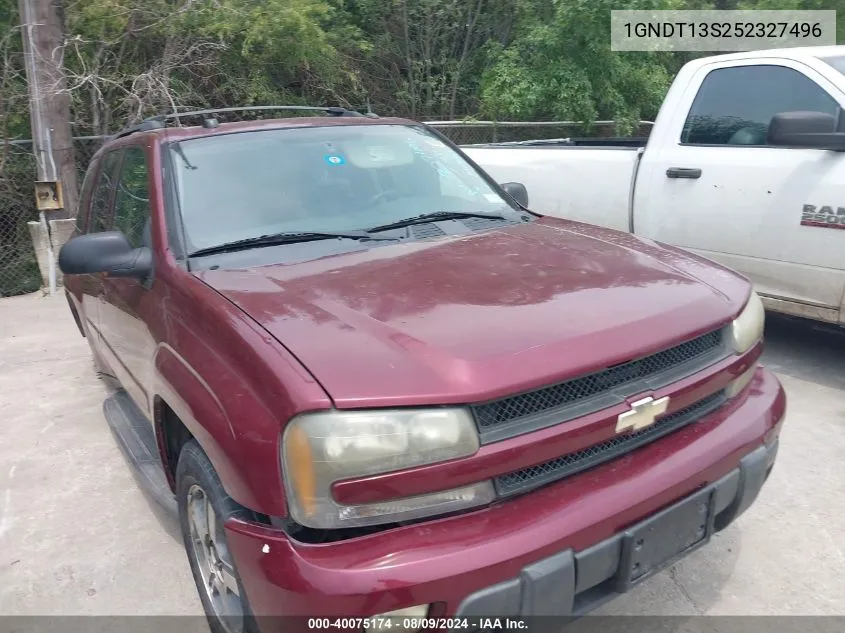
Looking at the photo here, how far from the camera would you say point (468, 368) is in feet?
6.30

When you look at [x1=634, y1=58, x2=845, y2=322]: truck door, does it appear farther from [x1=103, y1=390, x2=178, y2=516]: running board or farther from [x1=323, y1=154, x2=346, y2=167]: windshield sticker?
[x1=103, y1=390, x2=178, y2=516]: running board

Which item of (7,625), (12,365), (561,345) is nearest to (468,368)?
(561,345)

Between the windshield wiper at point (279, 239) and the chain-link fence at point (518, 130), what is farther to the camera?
the chain-link fence at point (518, 130)

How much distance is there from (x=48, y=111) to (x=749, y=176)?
7.35 meters

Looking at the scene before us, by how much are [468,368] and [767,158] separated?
3479 mm

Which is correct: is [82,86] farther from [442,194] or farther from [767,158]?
[767,158]

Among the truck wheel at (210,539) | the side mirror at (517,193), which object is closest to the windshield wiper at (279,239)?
the truck wheel at (210,539)

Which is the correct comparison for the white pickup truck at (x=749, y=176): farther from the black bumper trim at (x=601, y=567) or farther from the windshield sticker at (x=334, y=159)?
the windshield sticker at (x=334, y=159)

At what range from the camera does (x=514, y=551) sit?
1.84 meters

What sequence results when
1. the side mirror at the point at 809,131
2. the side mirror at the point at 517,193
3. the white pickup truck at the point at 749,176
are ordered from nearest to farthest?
the side mirror at the point at 517,193 → the side mirror at the point at 809,131 → the white pickup truck at the point at 749,176

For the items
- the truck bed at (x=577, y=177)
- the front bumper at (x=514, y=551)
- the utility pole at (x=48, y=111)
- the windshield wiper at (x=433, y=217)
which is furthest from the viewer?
the utility pole at (x=48, y=111)

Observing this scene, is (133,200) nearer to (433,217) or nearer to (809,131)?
(433,217)

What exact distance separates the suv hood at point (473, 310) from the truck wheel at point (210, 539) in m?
0.52

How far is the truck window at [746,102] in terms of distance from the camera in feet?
14.9
